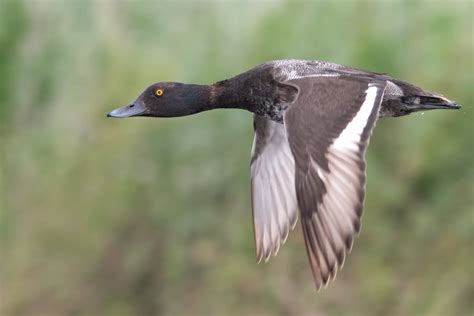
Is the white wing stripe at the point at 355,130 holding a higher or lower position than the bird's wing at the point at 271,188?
higher

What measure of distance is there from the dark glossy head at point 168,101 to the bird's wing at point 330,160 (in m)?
1.38

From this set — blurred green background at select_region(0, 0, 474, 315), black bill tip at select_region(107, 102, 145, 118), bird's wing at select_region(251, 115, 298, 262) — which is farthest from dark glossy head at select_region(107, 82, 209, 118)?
blurred green background at select_region(0, 0, 474, 315)

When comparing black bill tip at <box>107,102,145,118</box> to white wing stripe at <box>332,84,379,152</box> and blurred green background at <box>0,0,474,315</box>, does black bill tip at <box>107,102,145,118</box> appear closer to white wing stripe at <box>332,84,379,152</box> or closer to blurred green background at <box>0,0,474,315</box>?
white wing stripe at <box>332,84,379,152</box>

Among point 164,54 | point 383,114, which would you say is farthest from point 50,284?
point 383,114

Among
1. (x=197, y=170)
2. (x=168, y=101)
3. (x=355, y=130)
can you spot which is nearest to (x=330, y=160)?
(x=355, y=130)

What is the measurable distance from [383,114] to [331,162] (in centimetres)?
131

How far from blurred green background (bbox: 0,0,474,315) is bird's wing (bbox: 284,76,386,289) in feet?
17.8

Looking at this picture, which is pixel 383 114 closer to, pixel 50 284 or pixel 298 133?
pixel 298 133

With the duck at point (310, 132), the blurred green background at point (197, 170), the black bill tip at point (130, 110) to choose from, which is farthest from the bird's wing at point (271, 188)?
the blurred green background at point (197, 170)

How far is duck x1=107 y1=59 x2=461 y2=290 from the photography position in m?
6.84

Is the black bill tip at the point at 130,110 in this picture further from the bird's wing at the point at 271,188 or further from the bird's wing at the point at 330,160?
the bird's wing at the point at 330,160

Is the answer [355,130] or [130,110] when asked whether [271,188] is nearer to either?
[130,110]

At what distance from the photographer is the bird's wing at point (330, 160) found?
6.79 m

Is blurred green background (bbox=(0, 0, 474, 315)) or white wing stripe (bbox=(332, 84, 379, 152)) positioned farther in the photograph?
blurred green background (bbox=(0, 0, 474, 315))
